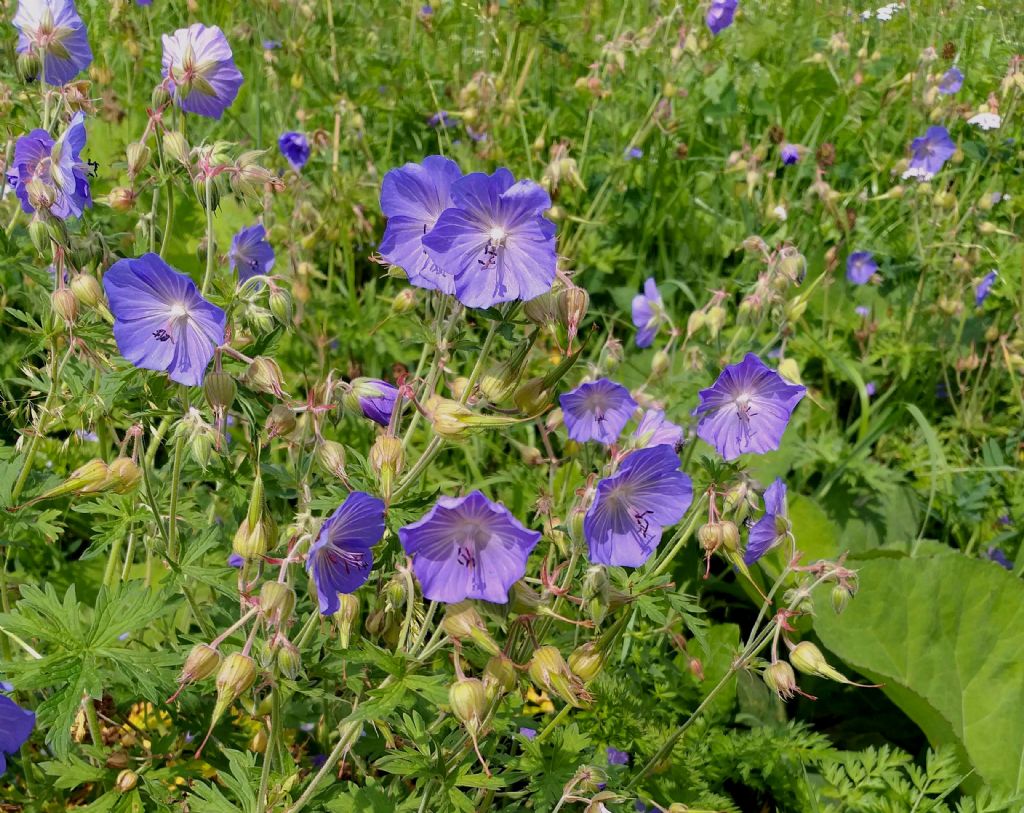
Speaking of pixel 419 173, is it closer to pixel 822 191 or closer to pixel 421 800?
pixel 421 800

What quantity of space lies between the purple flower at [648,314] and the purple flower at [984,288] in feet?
4.73

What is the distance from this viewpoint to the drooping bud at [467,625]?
1.18m

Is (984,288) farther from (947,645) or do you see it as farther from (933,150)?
(947,645)

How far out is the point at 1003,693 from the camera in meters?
2.37

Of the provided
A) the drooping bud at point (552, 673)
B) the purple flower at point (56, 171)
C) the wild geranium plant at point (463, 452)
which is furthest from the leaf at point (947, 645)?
the purple flower at point (56, 171)

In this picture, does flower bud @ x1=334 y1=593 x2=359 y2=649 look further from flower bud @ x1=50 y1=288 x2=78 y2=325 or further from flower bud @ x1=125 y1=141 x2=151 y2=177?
flower bud @ x1=125 y1=141 x2=151 y2=177

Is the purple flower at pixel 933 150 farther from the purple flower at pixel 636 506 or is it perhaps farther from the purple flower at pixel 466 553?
the purple flower at pixel 466 553

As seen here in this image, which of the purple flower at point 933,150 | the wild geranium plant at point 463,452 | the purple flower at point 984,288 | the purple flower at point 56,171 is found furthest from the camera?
the purple flower at point 933,150

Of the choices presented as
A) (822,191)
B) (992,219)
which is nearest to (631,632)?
(822,191)

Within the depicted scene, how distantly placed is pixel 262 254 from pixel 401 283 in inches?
54.5

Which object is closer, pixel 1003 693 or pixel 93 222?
pixel 93 222

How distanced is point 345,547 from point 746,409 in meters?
0.78

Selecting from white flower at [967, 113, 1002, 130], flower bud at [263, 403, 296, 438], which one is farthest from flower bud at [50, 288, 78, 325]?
white flower at [967, 113, 1002, 130]

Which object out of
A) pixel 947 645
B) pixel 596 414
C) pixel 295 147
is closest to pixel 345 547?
pixel 596 414
